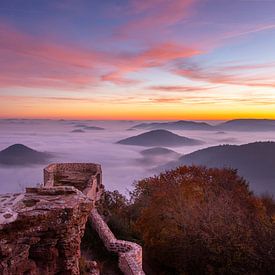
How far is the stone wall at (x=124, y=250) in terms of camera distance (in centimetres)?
1507

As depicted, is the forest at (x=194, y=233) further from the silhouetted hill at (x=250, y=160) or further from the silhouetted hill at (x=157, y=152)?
the silhouetted hill at (x=157, y=152)

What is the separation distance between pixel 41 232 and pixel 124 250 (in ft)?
28.2

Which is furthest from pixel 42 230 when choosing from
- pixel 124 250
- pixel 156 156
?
pixel 156 156

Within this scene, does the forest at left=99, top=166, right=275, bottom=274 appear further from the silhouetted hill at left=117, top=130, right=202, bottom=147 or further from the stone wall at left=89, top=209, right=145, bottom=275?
the silhouetted hill at left=117, top=130, right=202, bottom=147

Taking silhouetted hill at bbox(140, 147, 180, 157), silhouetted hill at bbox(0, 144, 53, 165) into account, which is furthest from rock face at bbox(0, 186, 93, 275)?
silhouetted hill at bbox(140, 147, 180, 157)

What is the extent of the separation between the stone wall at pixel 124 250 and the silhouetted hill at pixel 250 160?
7420cm

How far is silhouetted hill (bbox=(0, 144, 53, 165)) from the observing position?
129 meters

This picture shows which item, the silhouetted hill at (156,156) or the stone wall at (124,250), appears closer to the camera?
the stone wall at (124,250)

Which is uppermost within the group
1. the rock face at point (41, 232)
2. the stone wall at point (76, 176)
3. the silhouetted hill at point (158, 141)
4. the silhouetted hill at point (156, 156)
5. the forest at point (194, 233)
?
the rock face at point (41, 232)

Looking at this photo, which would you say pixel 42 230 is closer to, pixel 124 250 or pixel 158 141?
pixel 124 250

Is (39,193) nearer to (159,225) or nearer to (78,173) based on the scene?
(159,225)

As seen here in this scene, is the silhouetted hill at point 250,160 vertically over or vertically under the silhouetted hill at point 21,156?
over

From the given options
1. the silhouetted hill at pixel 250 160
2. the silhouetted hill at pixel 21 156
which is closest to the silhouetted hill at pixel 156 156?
the silhouetted hill at pixel 250 160

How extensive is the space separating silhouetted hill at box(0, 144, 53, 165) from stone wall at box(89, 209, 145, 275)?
114 m
